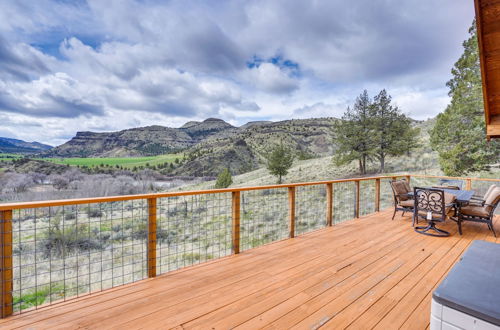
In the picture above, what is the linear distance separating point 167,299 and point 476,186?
13822 millimetres

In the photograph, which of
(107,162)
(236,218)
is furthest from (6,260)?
(107,162)

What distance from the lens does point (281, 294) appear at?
2.30 m

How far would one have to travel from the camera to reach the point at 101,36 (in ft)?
40.8

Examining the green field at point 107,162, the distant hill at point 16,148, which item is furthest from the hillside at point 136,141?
the green field at point 107,162

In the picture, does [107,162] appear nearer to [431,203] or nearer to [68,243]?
[68,243]

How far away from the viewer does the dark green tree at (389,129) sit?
17281 millimetres

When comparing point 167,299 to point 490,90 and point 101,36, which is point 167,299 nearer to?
point 490,90

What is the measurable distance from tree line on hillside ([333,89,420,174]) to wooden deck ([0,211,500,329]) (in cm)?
1580

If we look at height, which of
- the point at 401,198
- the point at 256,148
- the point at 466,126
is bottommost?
the point at 401,198

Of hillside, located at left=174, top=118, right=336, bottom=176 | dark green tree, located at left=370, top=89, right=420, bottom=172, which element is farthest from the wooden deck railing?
hillside, located at left=174, top=118, right=336, bottom=176

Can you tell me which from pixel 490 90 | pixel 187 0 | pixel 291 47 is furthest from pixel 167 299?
pixel 291 47

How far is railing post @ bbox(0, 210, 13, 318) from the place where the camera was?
1.88 meters

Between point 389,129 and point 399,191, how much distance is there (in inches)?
566

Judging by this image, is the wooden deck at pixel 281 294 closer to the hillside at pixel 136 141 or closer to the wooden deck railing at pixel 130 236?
the wooden deck railing at pixel 130 236
